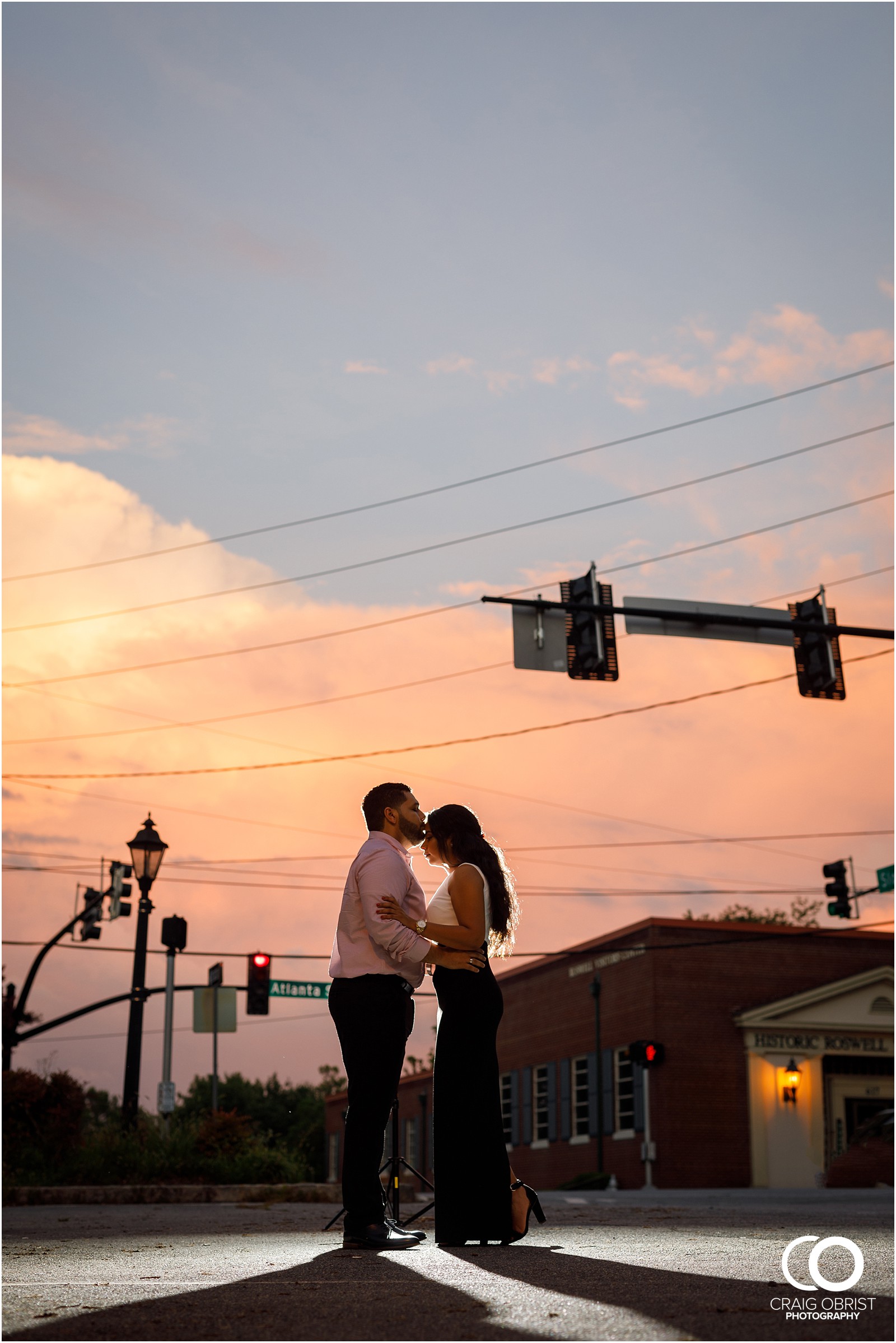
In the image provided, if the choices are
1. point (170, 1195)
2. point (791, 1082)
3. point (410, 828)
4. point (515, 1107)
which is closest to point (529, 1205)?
point (410, 828)

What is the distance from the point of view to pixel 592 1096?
37.4 metres

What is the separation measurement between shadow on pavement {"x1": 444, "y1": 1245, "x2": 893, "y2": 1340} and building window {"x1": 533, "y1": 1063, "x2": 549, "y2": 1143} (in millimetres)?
36550

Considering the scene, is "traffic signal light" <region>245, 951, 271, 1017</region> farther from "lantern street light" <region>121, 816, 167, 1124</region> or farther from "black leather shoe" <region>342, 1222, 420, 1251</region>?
"black leather shoe" <region>342, 1222, 420, 1251</region>

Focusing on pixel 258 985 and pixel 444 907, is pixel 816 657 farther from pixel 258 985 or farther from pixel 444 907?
pixel 258 985

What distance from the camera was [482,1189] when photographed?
20.7 feet

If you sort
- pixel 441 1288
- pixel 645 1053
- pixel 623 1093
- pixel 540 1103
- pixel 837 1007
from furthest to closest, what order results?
pixel 540 1103 → pixel 623 1093 → pixel 837 1007 → pixel 645 1053 → pixel 441 1288

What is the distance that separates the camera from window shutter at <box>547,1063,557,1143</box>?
39.8m

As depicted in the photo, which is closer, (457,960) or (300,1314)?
(300,1314)

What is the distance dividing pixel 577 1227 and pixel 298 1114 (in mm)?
81768

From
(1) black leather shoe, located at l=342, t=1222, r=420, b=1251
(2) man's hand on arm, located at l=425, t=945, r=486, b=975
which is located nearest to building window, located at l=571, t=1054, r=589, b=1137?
(2) man's hand on arm, located at l=425, t=945, r=486, b=975

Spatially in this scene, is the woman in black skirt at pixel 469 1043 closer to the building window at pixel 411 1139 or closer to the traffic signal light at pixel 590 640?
the traffic signal light at pixel 590 640

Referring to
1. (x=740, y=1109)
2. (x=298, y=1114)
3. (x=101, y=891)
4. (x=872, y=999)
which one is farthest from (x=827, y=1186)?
(x=298, y=1114)

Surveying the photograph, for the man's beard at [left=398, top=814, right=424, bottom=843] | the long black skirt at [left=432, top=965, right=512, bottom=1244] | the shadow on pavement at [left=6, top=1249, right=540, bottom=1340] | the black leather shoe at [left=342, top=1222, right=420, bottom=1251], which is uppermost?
the man's beard at [left=398, top=814, right=424, bottom=843]

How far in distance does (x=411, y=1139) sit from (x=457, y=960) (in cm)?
5027
